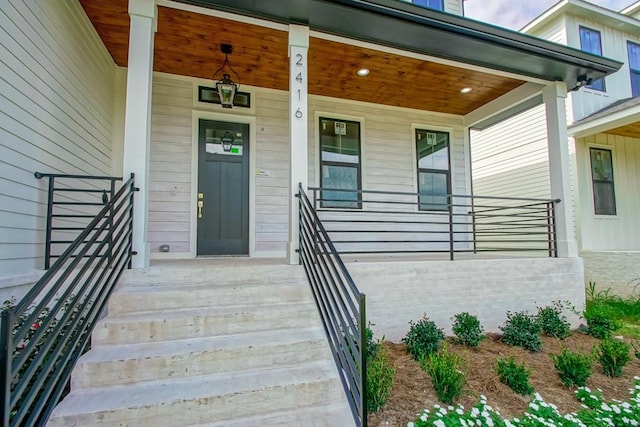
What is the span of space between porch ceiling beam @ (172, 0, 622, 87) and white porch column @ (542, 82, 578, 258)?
0.94ft

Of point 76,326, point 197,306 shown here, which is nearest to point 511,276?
point 197,306

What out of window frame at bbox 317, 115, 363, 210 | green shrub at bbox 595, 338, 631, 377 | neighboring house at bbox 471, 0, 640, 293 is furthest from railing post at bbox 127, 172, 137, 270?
neighboring house at bbox 471, 0, 640, 293

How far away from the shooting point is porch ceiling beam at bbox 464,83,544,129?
5266 millimetres

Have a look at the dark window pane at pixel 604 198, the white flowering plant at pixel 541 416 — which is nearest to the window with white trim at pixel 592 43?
the dark window pane at pixel 604 198

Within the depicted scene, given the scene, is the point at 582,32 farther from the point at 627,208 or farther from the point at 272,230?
the point at 272,230

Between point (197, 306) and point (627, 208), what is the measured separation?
922cm

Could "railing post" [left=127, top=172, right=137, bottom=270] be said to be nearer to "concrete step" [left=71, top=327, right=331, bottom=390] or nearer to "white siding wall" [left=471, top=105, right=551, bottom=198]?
"concrete step" [left=71, top=327, right=331, bottom=390]

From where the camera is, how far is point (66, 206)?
3551 mm

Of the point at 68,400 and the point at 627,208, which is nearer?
the point at 68,400

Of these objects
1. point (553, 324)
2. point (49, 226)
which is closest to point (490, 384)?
point (553, 324)

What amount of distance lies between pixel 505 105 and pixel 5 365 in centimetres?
671

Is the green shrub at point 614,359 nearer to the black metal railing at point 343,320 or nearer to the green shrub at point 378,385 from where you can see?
the green shrub at point 378,385

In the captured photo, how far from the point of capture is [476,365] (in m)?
3.19

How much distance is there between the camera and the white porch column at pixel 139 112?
10.1 feet
